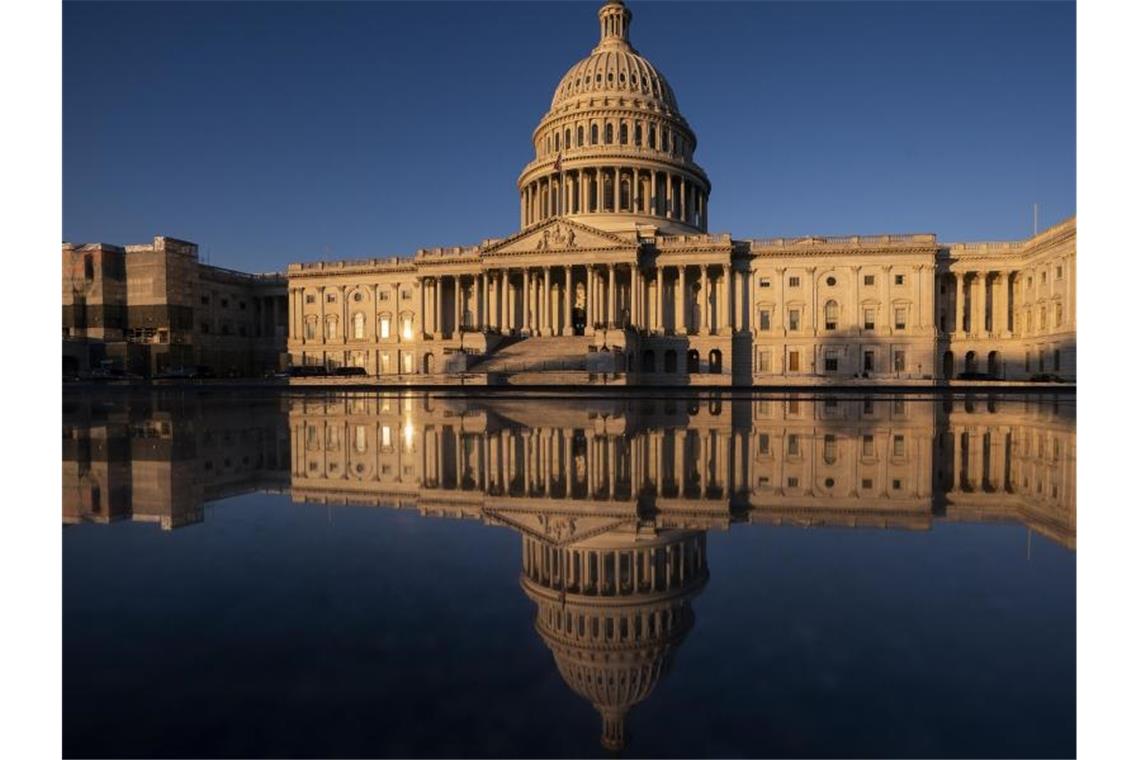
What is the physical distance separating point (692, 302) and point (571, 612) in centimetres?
6486

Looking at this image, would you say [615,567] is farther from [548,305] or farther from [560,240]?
[548,305]

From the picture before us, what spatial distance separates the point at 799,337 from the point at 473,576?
212 ft

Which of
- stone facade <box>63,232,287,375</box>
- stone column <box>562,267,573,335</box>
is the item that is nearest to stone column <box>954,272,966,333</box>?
stone column <box>562,267,573,335</box>

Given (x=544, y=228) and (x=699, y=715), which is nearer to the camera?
(x=699, y=715)

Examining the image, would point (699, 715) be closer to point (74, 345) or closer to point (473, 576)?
point (473, 576)

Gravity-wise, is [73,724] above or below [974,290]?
below

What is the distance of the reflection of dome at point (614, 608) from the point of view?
3336 millimetres

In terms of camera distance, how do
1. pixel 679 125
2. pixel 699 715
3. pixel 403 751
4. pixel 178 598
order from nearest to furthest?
1. pixel 403 751
2. pixel 699 715
3. pixel 178 598
4. pixel 679 125

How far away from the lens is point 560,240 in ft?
207

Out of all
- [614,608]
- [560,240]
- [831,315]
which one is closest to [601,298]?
[560,240]

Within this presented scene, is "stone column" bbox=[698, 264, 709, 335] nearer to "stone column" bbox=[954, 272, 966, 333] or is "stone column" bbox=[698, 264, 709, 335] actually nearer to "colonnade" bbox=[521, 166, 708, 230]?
"colonnade" bbox=[521, 166, 708, 230]

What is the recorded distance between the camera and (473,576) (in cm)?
500

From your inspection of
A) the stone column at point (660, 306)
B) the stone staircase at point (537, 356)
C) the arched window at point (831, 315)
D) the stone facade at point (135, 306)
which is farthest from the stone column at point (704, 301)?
the stone facade at point (135, 306)

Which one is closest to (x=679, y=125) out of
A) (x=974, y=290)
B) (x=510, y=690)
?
(x=974, y=290)
